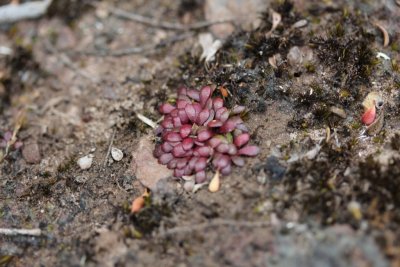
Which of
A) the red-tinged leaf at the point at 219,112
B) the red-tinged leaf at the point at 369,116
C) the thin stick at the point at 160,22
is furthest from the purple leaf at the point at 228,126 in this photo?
the thin stick at the point at 160,22

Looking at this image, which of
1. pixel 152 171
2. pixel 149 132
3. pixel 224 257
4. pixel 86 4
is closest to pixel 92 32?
pixel 86 4

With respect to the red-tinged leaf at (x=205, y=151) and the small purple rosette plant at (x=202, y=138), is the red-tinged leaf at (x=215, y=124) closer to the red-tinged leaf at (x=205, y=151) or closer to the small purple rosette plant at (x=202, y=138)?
the small purple rosette plant at (x=202, y=138)

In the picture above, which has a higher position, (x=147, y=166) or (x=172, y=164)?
(x=172, y=164)

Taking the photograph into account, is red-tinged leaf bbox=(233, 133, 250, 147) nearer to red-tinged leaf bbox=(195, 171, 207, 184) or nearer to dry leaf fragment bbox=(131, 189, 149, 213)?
red-tinged leaf bbox=(195, 171, 207, 184)

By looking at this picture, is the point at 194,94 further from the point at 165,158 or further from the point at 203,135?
the point at 165,158

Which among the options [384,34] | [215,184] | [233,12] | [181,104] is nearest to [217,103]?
[181,104]
